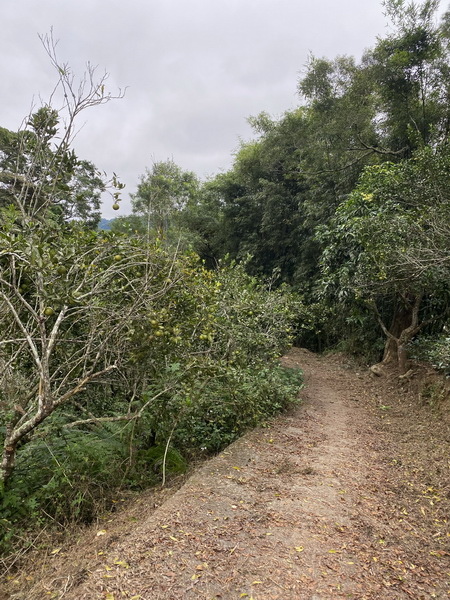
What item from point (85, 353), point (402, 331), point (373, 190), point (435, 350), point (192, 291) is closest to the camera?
point (85, 353)

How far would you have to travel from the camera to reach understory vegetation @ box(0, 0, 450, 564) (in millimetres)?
3092

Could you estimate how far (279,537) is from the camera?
2.70 meters

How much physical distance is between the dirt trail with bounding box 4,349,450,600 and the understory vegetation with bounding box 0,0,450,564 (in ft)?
2.25

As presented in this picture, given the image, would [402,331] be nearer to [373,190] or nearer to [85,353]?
[373,190]

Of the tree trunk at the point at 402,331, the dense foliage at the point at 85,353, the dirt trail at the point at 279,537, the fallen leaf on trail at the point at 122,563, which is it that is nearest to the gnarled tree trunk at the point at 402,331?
the tree trunk at the point at 402,331

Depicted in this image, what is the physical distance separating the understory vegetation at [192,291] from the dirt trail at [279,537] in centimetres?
68

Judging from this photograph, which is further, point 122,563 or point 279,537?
point 279,537

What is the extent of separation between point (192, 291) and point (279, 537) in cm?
225

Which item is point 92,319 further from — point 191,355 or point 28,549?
point 28,549

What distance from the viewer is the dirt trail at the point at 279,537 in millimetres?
2205

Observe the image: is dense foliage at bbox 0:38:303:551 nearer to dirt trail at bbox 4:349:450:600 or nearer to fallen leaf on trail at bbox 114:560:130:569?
dirt trail at bbox 4:349:450:600

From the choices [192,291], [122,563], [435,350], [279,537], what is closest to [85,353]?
[192,291]

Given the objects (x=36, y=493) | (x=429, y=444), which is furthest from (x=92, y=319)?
(x=429, y=444)

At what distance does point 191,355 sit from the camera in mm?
4051
